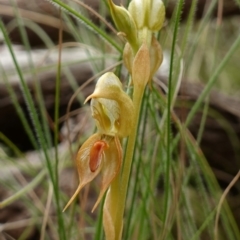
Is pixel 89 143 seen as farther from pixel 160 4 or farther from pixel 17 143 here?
pixel 17 143

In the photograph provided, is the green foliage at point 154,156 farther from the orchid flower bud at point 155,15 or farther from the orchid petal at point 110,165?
the orchid petal at point 110,165

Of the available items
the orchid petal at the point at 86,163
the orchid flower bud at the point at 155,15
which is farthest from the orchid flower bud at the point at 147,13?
the orchid petal at the point at 86,163

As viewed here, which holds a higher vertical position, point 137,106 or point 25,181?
point 137,106

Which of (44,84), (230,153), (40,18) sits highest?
(40,18)

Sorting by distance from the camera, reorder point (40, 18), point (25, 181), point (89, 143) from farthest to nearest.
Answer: point (40, 18) → point (25, 181) → point (89, 143)

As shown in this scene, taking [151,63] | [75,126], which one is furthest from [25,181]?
[151,63]

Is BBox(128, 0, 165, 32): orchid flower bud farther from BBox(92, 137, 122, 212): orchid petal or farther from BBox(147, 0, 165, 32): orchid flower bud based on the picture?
BBox(92, 137, 122, 212): orchid petal

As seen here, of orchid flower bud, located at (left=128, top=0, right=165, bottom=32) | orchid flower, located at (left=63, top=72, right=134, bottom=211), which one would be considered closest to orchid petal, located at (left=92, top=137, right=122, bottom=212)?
orchid flower, located at (left=63, top=72, right=134, bottom=211)

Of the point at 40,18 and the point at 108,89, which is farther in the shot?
the point at 40,18
